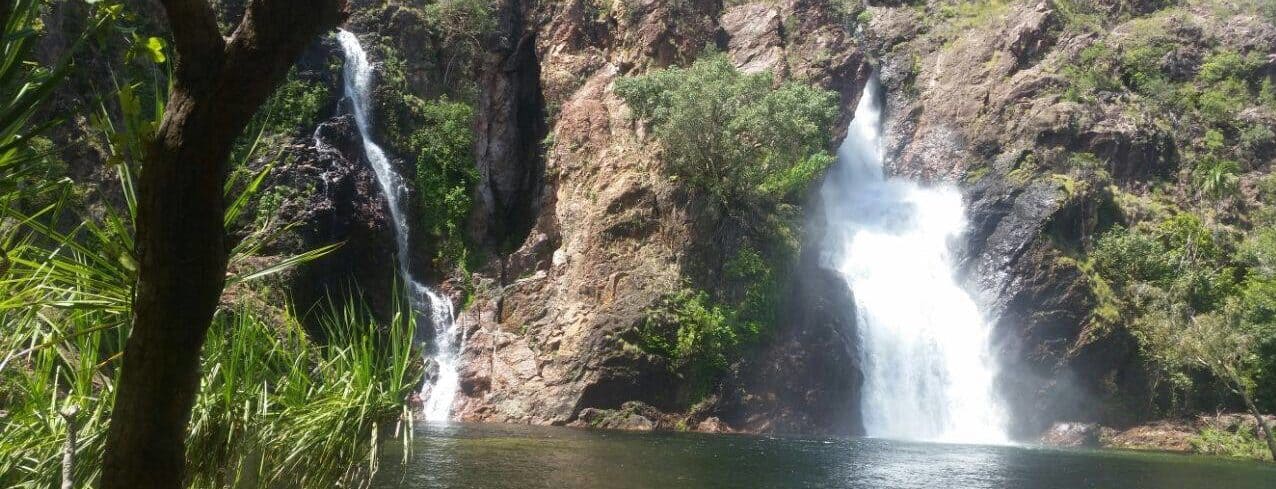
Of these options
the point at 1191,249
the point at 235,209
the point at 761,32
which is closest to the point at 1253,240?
the point at 1191,249

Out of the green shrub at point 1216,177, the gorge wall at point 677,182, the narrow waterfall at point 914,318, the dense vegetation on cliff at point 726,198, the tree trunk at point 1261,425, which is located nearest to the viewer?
the dense vegetation on cliff at point 726,198

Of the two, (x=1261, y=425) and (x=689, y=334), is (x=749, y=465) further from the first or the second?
(x=1261, y=425)

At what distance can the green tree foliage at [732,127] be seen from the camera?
32.2 meters

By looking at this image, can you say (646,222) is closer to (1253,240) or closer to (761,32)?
(761,32)

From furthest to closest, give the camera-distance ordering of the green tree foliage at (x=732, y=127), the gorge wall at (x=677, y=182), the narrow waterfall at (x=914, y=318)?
the narrow waterfall at (x=914, y=318) → the green tree foliage at (x=732, y=127) → the gorge wall at (x=677, y=182)

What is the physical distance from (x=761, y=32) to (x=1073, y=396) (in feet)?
73.3

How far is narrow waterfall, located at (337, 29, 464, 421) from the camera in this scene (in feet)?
103

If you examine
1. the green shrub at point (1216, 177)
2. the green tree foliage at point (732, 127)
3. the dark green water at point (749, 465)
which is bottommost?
the dark green water at point (749, 465)

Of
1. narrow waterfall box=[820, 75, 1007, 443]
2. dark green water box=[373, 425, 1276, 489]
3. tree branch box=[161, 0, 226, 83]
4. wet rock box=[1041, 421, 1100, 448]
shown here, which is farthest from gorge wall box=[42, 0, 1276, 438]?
tree branch box=[161, 0, 226, 83]

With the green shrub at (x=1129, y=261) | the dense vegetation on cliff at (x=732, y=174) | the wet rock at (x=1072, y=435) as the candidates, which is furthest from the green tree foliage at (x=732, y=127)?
the wet rock at (x=1072, y=435)

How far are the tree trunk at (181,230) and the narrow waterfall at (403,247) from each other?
1089 inches

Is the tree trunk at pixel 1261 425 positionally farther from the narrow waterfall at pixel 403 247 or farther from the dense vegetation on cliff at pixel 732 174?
the narrow waterfall at pixel 403 247

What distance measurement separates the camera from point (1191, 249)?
39906 mm

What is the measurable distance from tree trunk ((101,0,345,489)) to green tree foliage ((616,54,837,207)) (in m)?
29.4
